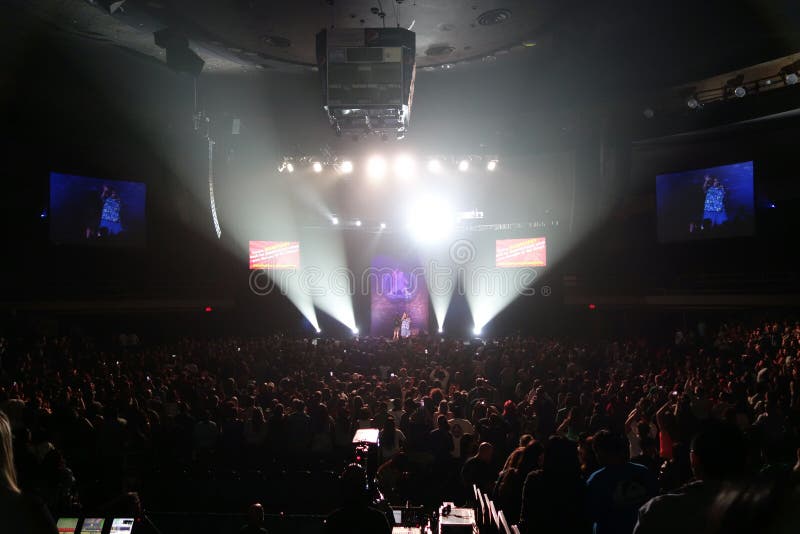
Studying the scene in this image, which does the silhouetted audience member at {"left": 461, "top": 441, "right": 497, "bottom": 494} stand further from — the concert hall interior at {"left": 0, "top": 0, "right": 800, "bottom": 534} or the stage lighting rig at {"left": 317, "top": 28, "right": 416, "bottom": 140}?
the stage lighting rig at {"left": 317, "top": 28, "right": 416, "bottom": 140}

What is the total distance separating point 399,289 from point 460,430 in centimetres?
1645

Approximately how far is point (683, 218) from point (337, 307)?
13.2 metres

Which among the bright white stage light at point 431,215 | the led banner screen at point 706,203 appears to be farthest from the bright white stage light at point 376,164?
the led banner screen at point 706,203

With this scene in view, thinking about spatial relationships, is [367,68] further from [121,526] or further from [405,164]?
[405,164]

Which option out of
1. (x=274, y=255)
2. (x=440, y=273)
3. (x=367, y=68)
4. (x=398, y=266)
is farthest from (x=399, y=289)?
(x=367, y=68)

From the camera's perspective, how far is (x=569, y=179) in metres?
18.2

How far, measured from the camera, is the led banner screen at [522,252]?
20328mm

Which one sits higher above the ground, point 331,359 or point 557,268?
point 557,268

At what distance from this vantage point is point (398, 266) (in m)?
23.5

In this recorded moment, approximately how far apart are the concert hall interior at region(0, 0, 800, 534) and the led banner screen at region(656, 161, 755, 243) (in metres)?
0.06

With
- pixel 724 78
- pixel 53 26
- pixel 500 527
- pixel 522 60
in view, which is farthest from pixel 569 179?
pixel 500 527

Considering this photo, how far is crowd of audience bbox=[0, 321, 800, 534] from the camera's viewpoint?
3.08 m

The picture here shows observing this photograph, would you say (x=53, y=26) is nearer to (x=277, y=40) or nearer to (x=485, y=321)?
(x=277, y=40)

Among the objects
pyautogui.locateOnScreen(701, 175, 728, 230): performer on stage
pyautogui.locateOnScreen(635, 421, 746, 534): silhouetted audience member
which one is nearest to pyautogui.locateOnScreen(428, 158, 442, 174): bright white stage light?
pyautogui.locateOnScreen(701, 175, 728, 230): performer on stage
